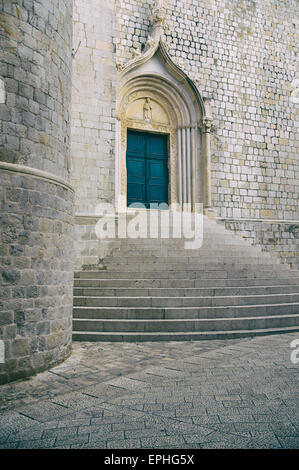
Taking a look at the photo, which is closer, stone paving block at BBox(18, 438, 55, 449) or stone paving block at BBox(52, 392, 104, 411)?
stone paving block at BBox(18, 438, 55, 449)

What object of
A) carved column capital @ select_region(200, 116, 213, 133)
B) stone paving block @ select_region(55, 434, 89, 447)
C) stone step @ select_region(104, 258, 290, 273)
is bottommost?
stone paving block @ select_region(55, 434, 89, 447)

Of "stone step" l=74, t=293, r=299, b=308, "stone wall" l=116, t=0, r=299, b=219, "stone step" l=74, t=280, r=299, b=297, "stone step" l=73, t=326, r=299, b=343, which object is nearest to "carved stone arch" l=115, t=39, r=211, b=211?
"stone wall" l=116, t=0, r=299, b=219

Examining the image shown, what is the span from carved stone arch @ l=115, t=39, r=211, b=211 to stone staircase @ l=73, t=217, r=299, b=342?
2.96 metres

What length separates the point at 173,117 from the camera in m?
12.1

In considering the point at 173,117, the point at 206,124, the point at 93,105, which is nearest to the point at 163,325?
the point at 93,105

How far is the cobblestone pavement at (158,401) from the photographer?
9.06 feet

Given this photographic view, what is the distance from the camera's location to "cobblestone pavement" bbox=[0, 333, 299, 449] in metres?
2.76

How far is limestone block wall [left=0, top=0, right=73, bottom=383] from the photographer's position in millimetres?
4371

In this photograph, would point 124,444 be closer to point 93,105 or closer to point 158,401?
point 158,401

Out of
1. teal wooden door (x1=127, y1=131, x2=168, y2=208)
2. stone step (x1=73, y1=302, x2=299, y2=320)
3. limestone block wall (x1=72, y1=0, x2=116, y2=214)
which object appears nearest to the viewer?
stone step (x1=73, y1=302, x2=299, y2=320)

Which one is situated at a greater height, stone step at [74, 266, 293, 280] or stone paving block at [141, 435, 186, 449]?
stone step at [74, 266, 293, 280]

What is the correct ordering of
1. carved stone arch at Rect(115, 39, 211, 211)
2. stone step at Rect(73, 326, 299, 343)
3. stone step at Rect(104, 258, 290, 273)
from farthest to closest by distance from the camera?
carved stone arch at Rect(115, 39, 211, 211) < stone step at Rect(104, 258, 290, 273) < stone step at Rect(73, 326, 299, 343)

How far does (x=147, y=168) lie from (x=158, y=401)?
886 centimetres

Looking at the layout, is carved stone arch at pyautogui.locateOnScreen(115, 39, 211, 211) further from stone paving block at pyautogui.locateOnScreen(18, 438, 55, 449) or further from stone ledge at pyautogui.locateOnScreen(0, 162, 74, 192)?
stone paving block at pyautogui.locateOnScreen(18, 438, 55, 449)
